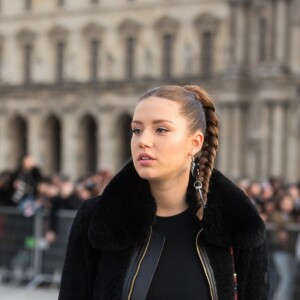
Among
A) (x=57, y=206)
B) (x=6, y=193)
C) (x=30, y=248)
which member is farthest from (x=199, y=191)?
(x=6, y=193)

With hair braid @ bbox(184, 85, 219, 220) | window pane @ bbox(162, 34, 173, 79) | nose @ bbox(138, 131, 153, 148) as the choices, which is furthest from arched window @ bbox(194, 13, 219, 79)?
nose @ bbox(138, 131, 153, 148)

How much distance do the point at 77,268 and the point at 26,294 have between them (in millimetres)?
10470

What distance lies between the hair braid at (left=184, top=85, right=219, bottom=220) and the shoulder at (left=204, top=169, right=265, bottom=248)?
62 mm

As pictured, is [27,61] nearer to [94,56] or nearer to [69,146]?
[94,56]

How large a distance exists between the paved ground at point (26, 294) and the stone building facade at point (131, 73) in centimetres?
2515

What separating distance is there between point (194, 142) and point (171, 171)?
16 centimetres

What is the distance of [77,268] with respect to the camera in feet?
11.3

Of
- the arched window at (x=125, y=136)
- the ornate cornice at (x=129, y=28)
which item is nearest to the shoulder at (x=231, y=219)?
the arched window at (x=125, y=136)

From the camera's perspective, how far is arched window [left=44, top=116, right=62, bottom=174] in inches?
1917

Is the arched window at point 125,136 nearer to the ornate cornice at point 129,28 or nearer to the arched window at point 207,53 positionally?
the ornate cornice at point 129,28

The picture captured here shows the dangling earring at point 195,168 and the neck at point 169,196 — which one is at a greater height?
the dangling earring at point 195,168

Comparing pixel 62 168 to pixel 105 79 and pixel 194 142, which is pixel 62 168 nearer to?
pixel 105 79

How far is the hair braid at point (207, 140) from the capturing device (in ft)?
11.5

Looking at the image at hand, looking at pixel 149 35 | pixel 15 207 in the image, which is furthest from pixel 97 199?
pixel 149 35
